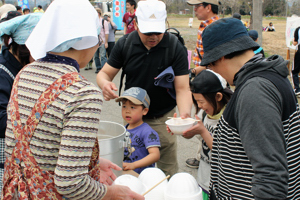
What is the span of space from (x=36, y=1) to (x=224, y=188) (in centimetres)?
2013

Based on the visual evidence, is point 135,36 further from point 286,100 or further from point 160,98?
point 286,100

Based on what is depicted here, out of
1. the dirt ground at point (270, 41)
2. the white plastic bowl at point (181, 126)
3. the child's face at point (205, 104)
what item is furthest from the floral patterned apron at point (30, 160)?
the dirt ground at point (270, 41)

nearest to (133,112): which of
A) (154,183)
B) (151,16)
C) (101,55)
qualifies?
(151,16)

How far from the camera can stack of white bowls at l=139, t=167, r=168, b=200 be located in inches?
75.4

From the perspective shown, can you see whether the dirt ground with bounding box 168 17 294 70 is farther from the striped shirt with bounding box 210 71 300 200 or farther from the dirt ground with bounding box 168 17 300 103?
the striped shirt with bounding box 210 71 300 200

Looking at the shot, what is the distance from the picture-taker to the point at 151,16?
270 cm

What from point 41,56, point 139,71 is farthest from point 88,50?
point 139,71

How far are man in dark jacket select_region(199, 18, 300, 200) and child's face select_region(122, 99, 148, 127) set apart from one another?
127 cm

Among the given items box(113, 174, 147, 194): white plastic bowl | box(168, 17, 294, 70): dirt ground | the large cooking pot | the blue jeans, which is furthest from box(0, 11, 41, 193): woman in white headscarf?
box(168, 17, 294, 70): dirt ground

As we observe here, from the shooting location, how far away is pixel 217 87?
8.44ft

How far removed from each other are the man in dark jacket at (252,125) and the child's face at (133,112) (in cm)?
127

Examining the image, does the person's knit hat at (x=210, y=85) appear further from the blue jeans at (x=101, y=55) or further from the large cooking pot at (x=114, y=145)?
the blue jeans at (x=101, y=55)

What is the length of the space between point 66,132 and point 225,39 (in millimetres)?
892

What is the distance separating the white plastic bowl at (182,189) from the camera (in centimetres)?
175
